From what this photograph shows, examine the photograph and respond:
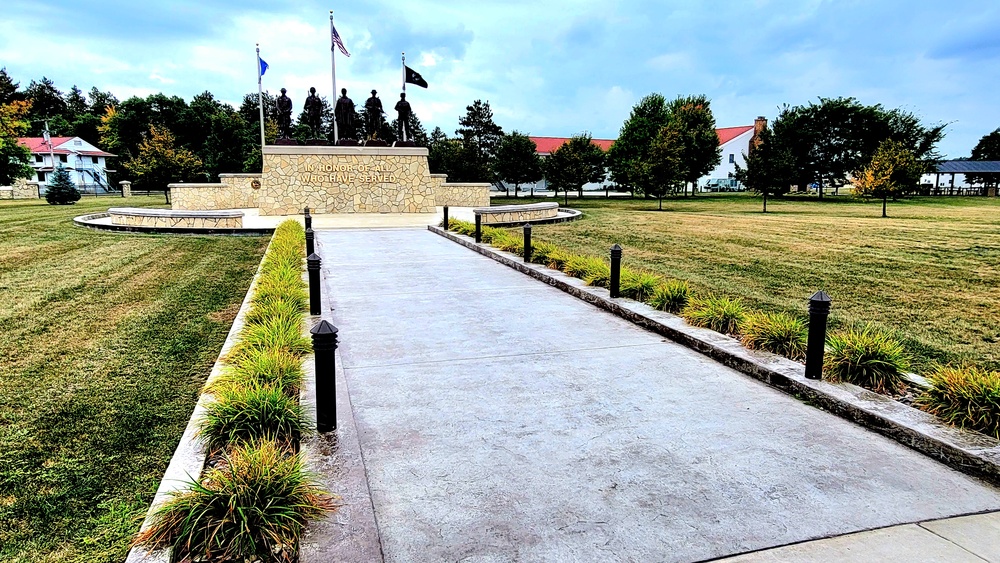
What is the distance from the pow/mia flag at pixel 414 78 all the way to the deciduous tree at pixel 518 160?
21.2 m

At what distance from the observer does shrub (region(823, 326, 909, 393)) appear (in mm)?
4730

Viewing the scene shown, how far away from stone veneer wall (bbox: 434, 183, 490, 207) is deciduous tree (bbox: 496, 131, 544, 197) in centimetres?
1623

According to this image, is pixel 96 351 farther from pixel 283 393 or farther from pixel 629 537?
pixel 629 537

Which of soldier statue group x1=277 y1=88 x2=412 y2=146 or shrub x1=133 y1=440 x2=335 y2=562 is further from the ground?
soldier statue group x1=277 y1=88 x2=412 y2=146

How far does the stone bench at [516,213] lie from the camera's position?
70.9 ft

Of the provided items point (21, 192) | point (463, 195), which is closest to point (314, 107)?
point (463, 195)

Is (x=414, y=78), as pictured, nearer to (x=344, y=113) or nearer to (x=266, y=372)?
(x=344, y=113)

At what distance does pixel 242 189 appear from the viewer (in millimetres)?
30875

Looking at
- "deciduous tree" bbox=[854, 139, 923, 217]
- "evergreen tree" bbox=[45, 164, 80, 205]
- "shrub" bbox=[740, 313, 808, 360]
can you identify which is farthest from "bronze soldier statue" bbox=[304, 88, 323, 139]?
"deciduous tree" bbox=[854, 139, 923, 217]

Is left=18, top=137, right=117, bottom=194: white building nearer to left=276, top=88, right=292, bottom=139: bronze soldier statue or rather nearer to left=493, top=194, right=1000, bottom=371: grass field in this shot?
left=276, top=88, right=292, bottom=139: bronze soldier statue

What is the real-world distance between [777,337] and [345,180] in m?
23.5

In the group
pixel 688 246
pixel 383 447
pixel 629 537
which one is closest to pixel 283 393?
pixel 383 447

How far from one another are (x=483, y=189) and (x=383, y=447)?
29.5 metres

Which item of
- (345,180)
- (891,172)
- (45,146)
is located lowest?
(345,180)
